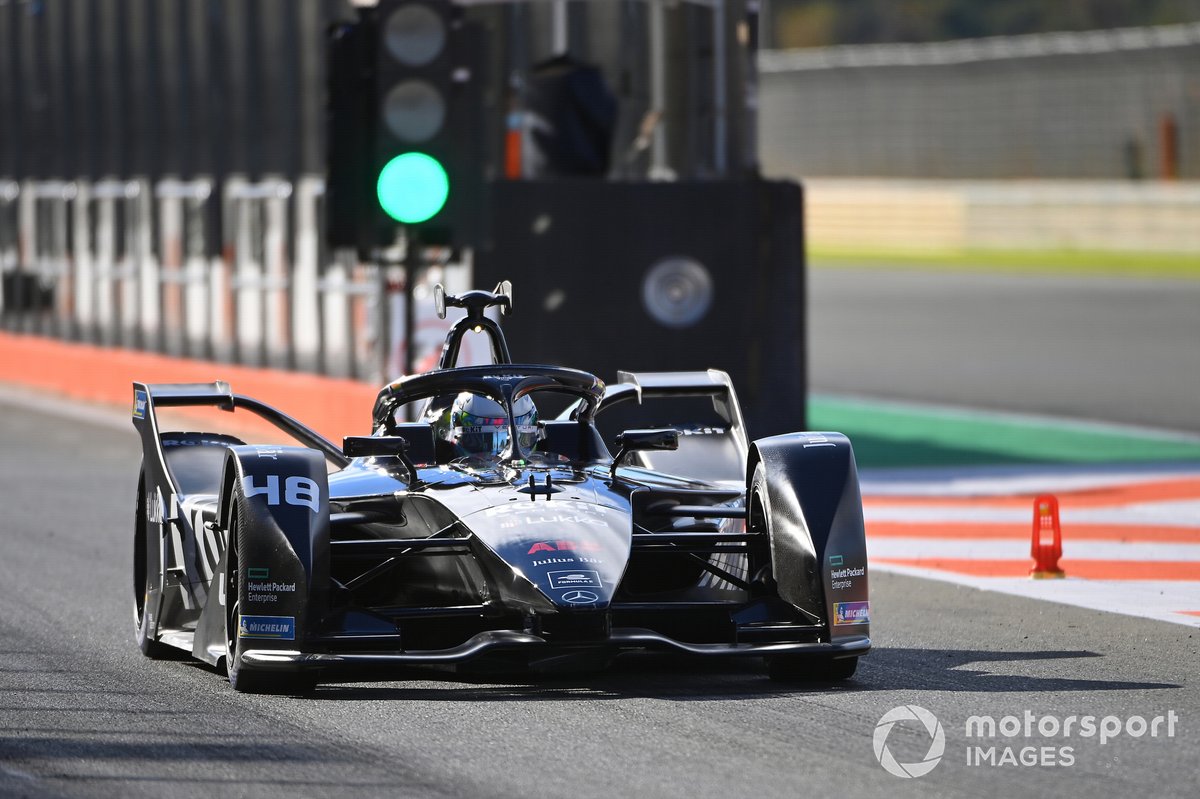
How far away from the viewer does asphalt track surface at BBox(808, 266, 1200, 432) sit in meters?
20.0

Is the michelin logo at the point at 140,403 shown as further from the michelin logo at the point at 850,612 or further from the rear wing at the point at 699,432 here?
the michelin logo at the point at 850,612

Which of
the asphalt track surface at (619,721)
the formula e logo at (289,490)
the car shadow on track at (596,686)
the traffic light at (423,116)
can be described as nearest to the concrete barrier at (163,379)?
the traffic light at (423,116)

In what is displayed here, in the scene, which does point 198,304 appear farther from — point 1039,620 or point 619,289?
point 1039,620

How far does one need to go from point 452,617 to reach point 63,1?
19163 mm

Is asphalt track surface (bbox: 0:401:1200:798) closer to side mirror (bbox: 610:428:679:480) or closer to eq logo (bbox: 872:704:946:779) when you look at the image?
eq logo (bbox: 872:704:946:779)

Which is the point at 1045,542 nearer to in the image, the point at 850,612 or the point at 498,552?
the point at 850,612

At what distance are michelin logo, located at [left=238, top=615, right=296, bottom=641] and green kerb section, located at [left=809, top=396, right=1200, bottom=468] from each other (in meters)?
8.70

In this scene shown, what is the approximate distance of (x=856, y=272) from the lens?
41.7 m

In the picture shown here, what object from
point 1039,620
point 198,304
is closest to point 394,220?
point 1039,620

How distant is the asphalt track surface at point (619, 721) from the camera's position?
603 cm

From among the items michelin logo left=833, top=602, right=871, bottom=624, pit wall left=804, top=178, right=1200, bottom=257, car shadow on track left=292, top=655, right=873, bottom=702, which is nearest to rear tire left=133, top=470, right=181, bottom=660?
car shadow on track left=292, top=655, right=873, bottom=702

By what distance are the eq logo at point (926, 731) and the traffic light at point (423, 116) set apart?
5928mm

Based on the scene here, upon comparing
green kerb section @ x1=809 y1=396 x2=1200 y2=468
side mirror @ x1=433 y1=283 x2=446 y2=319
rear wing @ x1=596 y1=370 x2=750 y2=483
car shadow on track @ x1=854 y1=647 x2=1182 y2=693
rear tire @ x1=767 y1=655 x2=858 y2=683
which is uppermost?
side mirror @ x1=433 y1=283 x2=446 y2=319

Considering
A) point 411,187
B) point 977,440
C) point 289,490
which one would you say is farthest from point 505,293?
point 977,440
